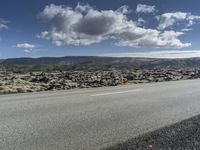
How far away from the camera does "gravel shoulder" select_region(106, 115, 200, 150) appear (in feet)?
16.4

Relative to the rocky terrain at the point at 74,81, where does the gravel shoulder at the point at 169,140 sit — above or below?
above

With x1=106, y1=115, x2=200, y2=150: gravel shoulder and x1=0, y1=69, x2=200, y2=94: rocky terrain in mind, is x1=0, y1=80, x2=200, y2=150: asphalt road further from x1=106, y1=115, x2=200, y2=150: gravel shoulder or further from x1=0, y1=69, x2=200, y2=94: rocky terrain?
x1=0, y1=69, x2=200, y2=94: rocky terrain

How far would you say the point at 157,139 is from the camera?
551cm

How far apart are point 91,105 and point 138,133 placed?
3757mm

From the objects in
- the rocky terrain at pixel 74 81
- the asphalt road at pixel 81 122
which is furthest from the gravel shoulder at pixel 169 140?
the rocky terrain at pixel 74 81

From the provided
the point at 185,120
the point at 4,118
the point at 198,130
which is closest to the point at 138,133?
the point at 198,130

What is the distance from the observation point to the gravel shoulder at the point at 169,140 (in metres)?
4.98

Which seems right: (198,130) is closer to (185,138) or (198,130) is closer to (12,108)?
(185,138)

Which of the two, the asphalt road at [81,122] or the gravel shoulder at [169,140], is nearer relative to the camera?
the gravel shoulder at [169,140]

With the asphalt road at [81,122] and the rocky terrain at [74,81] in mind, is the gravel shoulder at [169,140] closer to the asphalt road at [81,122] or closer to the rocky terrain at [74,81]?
the asphalt road at [81,122]

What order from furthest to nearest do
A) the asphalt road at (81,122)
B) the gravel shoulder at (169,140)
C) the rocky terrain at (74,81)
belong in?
the rocky terrain at (74,81)
the asphalt road at (81,122)
the gravel shoulder at (169,140)

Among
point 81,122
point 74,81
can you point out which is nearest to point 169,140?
point 81,122

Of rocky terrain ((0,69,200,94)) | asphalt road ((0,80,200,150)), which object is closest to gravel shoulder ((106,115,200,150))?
asphalt road ((0,80,200,150))

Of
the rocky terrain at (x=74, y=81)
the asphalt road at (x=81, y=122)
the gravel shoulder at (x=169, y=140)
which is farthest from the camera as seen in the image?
the rocky terrain at (x=74, y=81)
